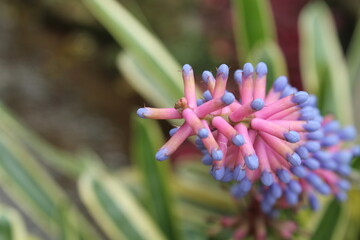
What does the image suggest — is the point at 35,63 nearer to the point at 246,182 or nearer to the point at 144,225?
the point at 144,225

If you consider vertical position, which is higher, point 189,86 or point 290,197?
point 189,86

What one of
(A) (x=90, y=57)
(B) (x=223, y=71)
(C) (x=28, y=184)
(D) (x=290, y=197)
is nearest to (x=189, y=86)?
(B) (x=223, y=71)

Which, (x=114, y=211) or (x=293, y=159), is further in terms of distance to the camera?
(x=114, y=211)

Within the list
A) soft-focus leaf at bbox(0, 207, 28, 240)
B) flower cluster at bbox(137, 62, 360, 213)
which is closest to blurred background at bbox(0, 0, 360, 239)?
soft-focus leaf at bbox(0, 207, 28, 240)

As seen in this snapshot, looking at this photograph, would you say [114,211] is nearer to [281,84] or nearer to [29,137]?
[29,137]

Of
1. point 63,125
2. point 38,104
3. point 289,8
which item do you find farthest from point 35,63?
point 289,8

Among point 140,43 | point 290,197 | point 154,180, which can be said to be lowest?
point 290,197

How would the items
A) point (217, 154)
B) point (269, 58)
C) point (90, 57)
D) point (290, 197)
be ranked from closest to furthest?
1. point (217, 154)
2. point (290, 197)
3. point (269, 58)
4. point (90, 57)
